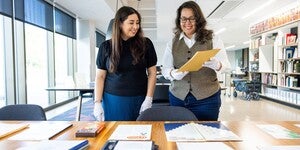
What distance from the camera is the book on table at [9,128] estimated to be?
1.20 meters

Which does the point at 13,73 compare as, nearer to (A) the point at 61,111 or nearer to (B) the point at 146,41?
(A) the point at 61,111

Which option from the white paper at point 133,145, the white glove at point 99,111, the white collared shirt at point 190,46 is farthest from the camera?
the white glove at point 99,111

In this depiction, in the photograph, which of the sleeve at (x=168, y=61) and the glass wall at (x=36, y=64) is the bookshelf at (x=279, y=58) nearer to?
the sleeve at (x=168, y=61)

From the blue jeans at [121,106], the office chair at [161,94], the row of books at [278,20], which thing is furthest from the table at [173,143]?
the row of books at [278,20]

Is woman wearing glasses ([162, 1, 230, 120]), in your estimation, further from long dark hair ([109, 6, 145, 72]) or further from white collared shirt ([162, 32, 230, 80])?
long dark hair ([109, 6, 145, 72])

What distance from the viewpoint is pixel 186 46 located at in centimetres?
184

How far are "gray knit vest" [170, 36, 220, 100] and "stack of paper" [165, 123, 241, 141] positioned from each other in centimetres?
45

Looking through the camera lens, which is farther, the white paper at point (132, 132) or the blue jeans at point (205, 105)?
the blue jeans at point (205, 105)

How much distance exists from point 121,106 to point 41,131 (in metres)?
0.74

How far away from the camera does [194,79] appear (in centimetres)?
179

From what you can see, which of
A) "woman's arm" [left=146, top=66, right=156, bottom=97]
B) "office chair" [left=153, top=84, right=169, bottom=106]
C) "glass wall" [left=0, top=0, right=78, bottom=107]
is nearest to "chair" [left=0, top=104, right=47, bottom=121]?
"woman's arm" [left=146, top=66, right=156, bottom=97]

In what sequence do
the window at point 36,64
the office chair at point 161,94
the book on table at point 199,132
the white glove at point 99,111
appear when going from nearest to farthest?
the book on table at point 199,132 → the white glove at point 99,111 → the office chair at point 161,94 → the window at point 36,64

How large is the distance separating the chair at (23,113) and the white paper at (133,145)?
90cm

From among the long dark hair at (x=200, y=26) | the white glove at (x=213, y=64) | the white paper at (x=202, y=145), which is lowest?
the white paper at (x=202, y=145)
